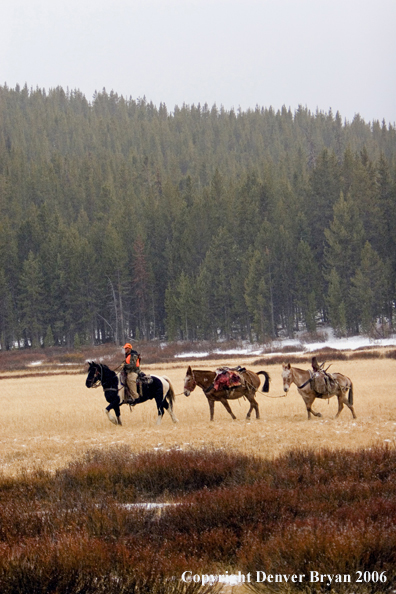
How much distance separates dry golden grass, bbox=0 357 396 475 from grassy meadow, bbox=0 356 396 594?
0.25 feet

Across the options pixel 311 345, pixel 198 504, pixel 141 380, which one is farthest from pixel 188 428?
pixel 311 345

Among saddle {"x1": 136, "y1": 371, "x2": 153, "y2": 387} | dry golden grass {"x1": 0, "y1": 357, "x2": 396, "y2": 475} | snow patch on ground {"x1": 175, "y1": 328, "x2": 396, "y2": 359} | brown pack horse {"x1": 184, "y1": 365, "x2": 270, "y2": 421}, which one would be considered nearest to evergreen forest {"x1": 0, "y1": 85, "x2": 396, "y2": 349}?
snow patch on ground {"x1": 175, "y1": 328, "x2": 396, "y2": 359}

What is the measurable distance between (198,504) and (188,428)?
29.7 feet

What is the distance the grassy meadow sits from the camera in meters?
5.71

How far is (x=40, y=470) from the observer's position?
11.6 m

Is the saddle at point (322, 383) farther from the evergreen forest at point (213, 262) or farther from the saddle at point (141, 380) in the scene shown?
the evergreen forest at point (213, 262)

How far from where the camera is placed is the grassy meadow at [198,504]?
571 centimetres

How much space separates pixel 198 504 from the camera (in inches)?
315

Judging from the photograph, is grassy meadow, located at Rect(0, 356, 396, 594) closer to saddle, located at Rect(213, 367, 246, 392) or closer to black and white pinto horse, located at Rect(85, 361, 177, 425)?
black and white pinto horse, located at Rect(85, 361, 177, 425)

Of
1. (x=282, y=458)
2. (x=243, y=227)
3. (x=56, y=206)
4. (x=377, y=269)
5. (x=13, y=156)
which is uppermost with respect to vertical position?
(x=13, y=156)

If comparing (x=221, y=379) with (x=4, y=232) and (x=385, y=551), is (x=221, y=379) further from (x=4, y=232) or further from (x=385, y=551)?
(x=4, y=232)

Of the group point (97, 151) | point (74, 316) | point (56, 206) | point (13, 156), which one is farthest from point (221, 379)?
point (97, 151)

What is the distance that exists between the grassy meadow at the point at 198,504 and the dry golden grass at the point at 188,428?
0.25 ft

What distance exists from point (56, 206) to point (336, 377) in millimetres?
96810
